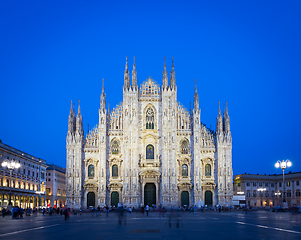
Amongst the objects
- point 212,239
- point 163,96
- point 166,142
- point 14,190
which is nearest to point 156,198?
point 166,142

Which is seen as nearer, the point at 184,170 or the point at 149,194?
the point at 149,194

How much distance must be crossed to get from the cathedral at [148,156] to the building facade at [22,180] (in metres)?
10.4

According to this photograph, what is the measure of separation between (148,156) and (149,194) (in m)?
6.53

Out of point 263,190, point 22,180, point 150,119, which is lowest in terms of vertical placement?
point 263,190

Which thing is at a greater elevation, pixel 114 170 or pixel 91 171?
pixel 114 170

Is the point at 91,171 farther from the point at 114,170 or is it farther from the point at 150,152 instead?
the point at 150,152

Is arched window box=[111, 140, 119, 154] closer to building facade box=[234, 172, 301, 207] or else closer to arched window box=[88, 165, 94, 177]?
arched window box=[88, 165, 94, 177]

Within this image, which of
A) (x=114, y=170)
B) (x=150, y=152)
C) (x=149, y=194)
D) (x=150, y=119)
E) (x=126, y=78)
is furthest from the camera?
(x=126, y=78)

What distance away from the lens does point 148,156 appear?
66312mm

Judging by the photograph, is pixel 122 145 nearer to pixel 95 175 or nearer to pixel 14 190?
pixel 95 175

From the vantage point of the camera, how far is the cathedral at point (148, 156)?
65.1 m

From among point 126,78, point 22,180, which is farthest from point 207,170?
point 22,180

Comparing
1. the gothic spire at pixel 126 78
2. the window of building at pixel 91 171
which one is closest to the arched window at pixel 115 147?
the window of building at pixel 91 171

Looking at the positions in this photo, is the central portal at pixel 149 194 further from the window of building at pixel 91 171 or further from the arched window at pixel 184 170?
the window of building at pixel 91 171
